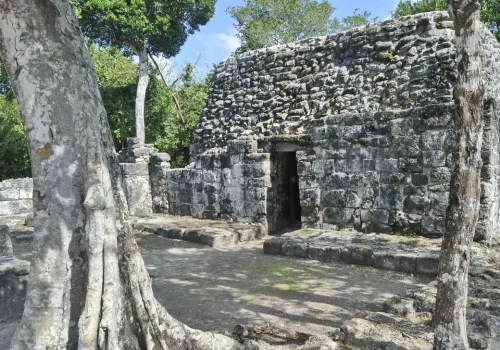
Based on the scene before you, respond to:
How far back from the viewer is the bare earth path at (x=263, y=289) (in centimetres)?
476

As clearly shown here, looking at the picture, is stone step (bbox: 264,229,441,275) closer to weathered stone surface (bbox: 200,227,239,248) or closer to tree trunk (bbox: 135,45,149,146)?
weathered stone surface (bbox: 200,227,239,248)

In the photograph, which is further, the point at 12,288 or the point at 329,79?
the point at 329,79

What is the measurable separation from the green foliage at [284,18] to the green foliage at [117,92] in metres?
9.24

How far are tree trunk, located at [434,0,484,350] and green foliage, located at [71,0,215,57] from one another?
1558cm

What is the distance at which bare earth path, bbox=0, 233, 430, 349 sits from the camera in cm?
476

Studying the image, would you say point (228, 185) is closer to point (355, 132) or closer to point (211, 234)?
point (211, 234)

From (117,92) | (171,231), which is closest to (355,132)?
(171,231)

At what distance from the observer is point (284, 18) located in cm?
2894

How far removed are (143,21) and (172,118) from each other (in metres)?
4.41

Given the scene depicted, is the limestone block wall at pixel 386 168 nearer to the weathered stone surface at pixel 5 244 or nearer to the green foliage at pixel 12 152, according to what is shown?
the weathered stone surface at pixel 5 244

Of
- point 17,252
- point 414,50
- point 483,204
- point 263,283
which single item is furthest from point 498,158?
point 17,252

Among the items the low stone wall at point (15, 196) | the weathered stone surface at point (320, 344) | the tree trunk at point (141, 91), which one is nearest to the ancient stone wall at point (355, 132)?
the weathered stone surface at point (320, 344)

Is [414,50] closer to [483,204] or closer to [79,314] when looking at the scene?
[483,204]

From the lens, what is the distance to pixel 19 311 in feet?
14.9
